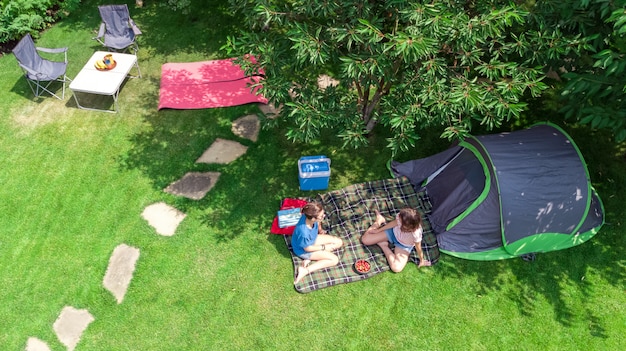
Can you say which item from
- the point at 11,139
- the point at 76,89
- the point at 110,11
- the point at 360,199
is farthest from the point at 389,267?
the point at 110,11

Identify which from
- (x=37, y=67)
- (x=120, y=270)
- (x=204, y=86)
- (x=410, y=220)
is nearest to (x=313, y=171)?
(x=410, y=220)

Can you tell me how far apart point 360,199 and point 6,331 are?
19.7 ft

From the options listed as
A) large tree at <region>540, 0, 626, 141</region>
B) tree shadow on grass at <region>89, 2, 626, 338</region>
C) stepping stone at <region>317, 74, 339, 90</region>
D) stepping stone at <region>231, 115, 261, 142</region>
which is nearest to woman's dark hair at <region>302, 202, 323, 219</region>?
tree shadow on grass at <region>89, 2, 626, 338</region>

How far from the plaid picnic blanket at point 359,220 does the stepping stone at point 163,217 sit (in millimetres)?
2013

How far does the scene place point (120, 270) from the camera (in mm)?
7457

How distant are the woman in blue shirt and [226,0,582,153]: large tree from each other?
119 cm

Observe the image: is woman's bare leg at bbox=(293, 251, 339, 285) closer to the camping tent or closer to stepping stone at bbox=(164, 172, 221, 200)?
the camping tent

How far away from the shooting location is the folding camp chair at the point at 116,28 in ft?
35.0

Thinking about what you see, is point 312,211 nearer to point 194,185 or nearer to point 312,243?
point 312,243

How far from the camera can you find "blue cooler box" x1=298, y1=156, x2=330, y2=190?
8.07 meters

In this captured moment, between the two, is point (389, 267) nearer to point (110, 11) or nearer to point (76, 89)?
point (76, 89)

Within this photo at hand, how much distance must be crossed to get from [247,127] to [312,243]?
11.3ft

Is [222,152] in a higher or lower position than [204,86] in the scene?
lower

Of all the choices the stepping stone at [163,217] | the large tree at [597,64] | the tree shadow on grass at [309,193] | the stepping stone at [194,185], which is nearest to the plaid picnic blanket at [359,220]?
the tree shadow on grass at [309,193]
